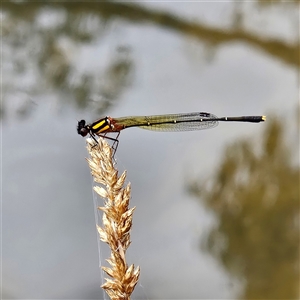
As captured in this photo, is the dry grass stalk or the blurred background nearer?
the dry grass stalk

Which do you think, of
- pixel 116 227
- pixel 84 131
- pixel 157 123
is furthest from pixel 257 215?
pixel 116 227

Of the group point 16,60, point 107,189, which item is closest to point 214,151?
point 16,60

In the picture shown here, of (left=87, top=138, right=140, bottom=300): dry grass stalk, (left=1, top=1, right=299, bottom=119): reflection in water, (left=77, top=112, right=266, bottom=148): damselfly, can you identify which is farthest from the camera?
(left=1, top=1, right=299, bottom=119): reflection in water

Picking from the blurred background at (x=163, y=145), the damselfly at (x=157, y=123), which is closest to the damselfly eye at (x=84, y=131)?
the damselfly at (x=157, y=123)

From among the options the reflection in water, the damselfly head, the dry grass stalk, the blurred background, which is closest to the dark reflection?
the blurred background

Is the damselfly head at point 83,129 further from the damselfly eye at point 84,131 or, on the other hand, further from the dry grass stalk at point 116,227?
the dry grass stalk at point 116,227

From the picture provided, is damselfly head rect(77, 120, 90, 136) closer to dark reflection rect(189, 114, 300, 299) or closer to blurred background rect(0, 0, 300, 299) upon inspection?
blurred background rect(0, 0, 300, 299)

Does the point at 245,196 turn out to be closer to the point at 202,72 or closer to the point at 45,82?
the point at 202,72
